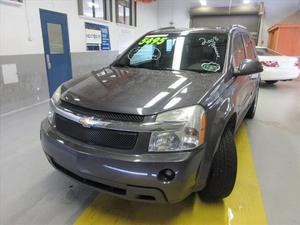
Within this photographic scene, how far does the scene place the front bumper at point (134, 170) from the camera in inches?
54.6

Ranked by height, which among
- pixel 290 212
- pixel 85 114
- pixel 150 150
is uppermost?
pixel 85 114

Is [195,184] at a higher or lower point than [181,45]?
lower

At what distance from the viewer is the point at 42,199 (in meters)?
2.00

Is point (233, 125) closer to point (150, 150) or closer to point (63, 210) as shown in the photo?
point (150, 150)

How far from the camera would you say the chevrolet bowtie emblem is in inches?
59.9

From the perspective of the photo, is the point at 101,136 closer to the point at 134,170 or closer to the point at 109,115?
the point at 109,115

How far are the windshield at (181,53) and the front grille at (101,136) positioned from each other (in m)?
1.02

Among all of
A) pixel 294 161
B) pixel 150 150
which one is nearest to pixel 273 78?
pixel 294 161

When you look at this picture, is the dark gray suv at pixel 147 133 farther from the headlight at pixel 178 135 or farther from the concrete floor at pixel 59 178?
the concrete floor at pixel 59 178

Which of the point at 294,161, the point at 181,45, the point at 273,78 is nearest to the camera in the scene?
the point at 181,45

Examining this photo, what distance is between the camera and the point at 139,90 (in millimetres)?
1705

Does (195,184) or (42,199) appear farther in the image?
(42,199)

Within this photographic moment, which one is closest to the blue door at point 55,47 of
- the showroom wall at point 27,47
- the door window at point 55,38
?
the door window at point 55,38

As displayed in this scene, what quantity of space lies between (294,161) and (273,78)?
4.93 m
